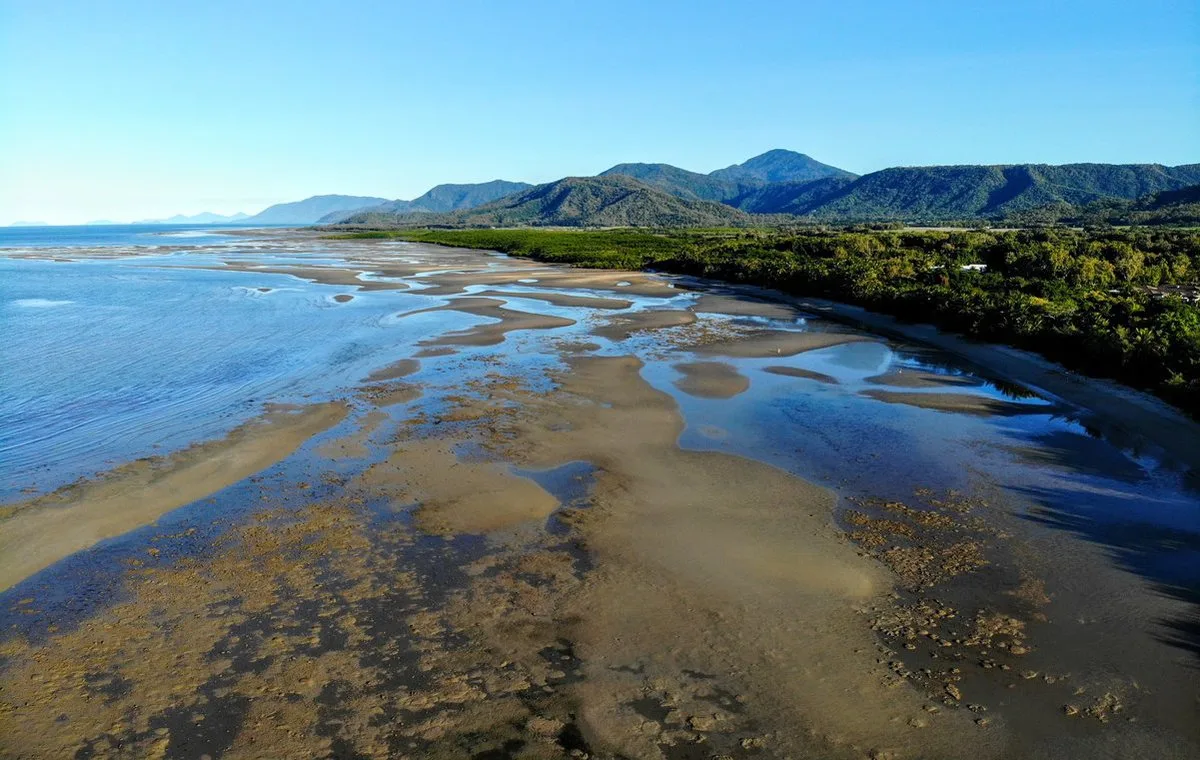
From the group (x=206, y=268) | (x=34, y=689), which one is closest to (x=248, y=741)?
(x=34, y=689)

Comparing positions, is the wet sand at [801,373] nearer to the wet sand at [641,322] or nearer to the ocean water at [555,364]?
the ocean water at [555,364]

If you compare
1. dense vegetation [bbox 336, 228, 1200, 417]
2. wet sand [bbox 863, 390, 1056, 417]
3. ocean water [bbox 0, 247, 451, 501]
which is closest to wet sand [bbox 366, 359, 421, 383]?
ocean water [bbox 0, 247, 451, 501]

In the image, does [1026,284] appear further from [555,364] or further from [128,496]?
[128,496]

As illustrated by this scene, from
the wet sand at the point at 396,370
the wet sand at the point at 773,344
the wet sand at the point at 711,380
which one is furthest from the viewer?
the wet sand at the point at 773,344

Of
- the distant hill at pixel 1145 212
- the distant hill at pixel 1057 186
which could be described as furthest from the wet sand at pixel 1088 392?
the distant hill at pixel 1057 186

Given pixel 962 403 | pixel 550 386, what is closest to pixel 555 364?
pixel 550 386

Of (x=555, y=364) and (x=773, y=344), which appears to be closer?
(x=555, y=364)

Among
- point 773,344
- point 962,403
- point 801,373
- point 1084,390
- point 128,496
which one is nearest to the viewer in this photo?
point 128,496
